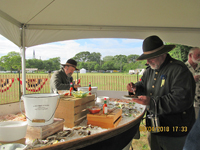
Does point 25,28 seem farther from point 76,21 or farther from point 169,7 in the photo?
point 169,7

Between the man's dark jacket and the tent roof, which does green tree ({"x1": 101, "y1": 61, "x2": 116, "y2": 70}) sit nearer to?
the tent roof

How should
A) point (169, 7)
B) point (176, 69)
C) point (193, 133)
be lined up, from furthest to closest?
point (169, 7), point (176, 69), point (193, 133)

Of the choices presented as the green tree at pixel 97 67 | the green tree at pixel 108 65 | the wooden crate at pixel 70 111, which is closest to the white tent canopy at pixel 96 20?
the wooden crate at pixel 70 111

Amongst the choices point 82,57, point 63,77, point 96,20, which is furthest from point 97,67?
point 63,77

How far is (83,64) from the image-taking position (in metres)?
37.3

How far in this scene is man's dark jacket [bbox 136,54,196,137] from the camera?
1.24m

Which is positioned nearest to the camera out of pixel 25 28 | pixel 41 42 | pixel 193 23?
pixel 25 28

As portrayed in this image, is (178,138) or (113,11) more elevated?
(113,11)

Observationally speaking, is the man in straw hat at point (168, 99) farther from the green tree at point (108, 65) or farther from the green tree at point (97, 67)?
the green tree at point (97, 67)

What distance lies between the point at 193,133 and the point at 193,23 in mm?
3615

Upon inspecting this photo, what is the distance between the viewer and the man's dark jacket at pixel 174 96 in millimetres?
1244

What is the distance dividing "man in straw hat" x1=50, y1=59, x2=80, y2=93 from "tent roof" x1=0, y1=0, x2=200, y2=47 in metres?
0.90

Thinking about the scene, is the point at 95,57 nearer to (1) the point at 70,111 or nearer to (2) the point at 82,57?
(2) the point at 82,57

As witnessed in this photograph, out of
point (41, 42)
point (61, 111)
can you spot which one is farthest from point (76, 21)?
point (61, 111)
